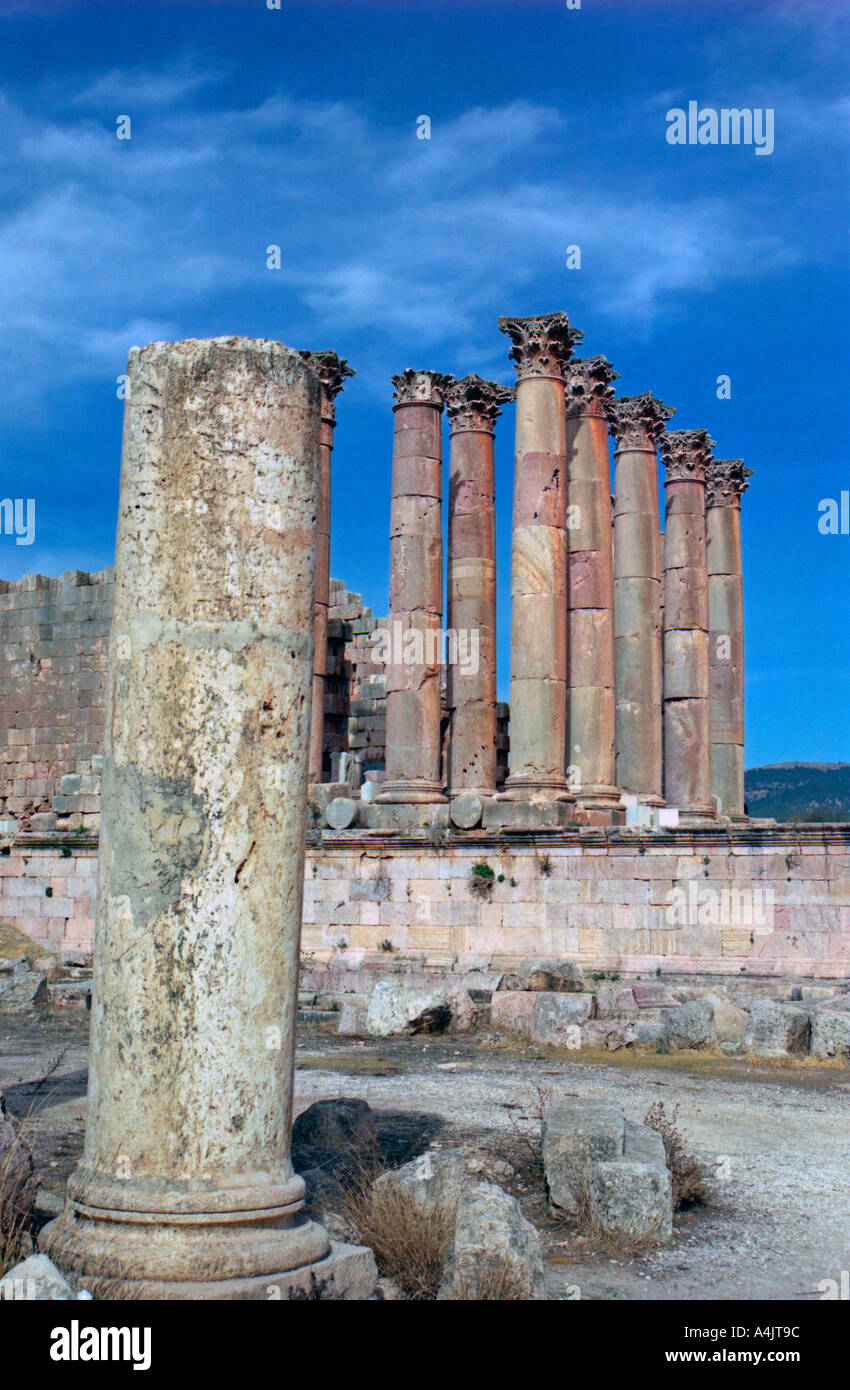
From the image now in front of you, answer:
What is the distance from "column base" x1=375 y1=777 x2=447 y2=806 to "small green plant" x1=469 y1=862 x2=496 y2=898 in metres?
2.40

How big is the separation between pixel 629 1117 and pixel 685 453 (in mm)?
21933

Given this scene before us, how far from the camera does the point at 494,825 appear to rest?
2281cm

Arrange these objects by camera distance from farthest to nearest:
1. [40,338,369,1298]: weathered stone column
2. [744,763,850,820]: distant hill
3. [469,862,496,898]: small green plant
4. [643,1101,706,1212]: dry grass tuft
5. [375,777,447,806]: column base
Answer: [744,763,850,820]: distant hill, [375,777,447,806]: column base, [469,862,496,898]: small green plant, [643,1101,706,1212]: dry grass tuft, [40,338,369,1298]: weathered stone column

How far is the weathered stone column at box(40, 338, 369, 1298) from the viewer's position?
5.34 metres

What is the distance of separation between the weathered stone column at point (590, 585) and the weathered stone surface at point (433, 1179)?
1794 cm

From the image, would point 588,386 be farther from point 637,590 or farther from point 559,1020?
point 559,1020

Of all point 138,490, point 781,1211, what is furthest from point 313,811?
point 138,490

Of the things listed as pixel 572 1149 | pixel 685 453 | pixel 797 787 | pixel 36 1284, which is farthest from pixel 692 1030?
pixel 797 787

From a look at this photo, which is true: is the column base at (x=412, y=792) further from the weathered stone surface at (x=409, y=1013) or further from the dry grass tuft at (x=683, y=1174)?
the dry grass tuft at (x=683, y=1174)

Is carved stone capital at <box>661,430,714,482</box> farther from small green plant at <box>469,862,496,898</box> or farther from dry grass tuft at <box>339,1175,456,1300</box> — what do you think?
dry grass tuft at <box>339,1175,456,1300</box>

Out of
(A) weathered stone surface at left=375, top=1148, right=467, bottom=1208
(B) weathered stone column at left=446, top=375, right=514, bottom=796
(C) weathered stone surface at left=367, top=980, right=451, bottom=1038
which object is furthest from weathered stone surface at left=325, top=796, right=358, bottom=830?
(A) weathered stone surface at left=375, top=1148, right=467, bottom=1208

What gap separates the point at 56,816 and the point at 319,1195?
21.0 metres

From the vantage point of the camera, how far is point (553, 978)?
1836cm
